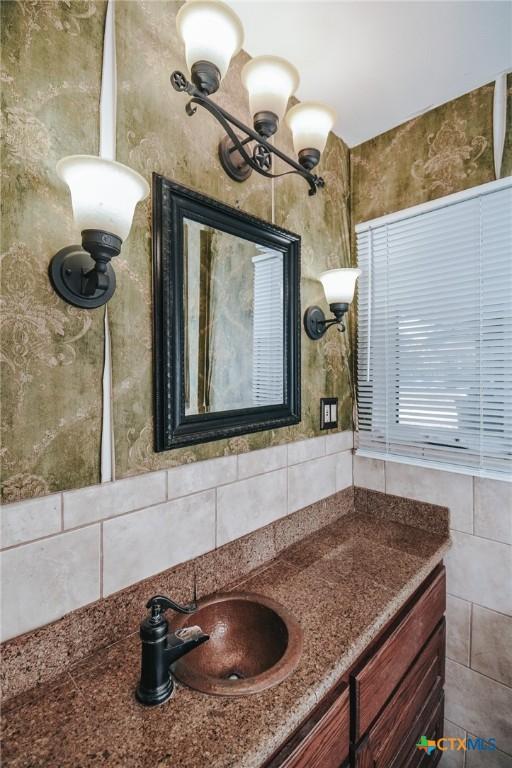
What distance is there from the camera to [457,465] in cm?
146

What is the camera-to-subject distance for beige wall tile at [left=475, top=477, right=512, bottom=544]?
4.41 ft

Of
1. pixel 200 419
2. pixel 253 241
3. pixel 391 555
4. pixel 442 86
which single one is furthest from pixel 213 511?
pixel 442 86

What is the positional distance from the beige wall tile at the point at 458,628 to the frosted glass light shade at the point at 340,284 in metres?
1.31

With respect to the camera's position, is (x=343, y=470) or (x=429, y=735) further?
(x=343, y=470)

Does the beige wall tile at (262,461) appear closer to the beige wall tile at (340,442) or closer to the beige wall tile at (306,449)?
the beige wall tile at (306,449)

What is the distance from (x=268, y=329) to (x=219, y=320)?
0.78 ft

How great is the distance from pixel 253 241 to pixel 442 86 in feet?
A: 3.40

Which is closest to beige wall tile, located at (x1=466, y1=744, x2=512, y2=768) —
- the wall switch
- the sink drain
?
the sink drain

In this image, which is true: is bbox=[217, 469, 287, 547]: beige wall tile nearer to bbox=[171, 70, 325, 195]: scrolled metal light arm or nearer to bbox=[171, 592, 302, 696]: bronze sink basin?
bbox=[171, 592, 302, 696]: bronze sink basin

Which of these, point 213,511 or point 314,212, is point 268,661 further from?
point 314,212

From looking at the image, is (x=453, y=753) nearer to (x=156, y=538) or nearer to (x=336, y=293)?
(x=156, y=538)

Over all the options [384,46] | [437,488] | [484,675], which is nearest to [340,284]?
[384,46]

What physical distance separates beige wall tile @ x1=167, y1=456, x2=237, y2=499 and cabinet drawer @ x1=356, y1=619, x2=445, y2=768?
0.78 metres

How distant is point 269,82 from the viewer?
100 centimetres
